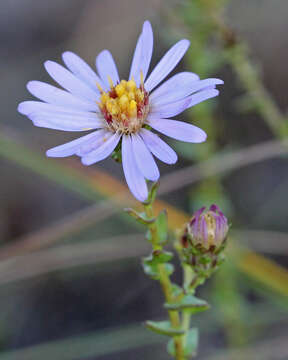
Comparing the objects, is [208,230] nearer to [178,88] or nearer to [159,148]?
[159,148]

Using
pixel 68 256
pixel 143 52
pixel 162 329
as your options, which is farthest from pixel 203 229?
pixel 68 256

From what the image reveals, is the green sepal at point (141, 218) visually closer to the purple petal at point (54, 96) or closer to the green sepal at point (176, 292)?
the green sepal at point (176, 292)

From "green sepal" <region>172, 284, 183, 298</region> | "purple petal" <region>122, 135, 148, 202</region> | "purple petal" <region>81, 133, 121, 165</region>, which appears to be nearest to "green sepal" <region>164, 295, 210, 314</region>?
"green sepal" <region>172, 284, 183, 298</region>

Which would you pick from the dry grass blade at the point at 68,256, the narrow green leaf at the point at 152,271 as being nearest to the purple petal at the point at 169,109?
the narrow green leaf at the point at 152,271

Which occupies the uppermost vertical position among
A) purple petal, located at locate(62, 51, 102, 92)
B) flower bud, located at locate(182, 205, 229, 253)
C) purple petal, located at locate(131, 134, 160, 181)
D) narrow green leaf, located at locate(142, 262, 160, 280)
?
purple petal, located at locate(62, 51, 102, 92)

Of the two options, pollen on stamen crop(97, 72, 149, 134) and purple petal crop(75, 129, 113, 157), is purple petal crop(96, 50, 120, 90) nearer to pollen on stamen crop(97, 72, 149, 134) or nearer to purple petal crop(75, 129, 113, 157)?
pollen on stamen crop(97, 72, 149, 134)

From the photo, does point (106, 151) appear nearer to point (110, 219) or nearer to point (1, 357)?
point (1, 357)

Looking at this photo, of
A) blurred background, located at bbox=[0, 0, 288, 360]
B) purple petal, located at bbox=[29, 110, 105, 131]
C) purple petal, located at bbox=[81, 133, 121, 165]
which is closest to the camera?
purple petal, located at bbox=[81, 133, 121, 165]
